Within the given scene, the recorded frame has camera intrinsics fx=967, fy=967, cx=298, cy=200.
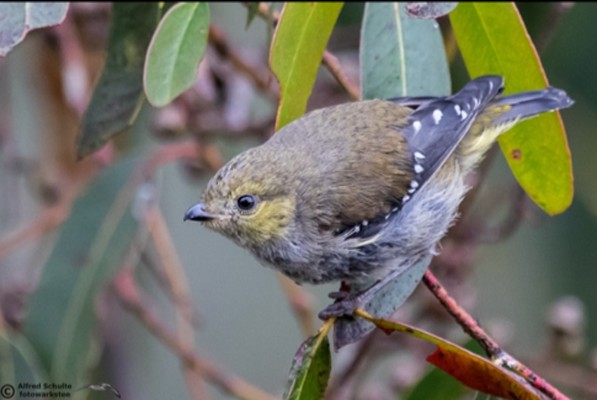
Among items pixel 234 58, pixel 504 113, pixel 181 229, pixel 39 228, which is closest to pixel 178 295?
pixel 39 228

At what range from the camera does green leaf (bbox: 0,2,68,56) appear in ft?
7.92

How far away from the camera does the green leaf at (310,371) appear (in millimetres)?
2143

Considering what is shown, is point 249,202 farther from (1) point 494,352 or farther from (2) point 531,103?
(2) point 531,103

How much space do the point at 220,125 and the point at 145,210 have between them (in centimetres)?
47

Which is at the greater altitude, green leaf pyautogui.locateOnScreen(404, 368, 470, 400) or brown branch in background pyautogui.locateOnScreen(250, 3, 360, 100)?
brown branch in background pyautogui.locateOnScreen(250, 3, 360, 100)

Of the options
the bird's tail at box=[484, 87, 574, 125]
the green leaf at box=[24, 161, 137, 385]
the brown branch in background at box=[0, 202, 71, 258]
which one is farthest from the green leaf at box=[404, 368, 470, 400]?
the brown branch in background at box=[0, 202, 71, 258]

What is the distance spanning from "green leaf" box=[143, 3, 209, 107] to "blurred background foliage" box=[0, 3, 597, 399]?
3.03 feet

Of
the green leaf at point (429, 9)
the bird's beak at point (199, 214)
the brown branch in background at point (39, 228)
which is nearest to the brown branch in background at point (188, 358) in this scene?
the brown branch in background at point (39, 228)

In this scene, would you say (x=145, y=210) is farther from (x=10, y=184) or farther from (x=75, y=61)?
(x=10, y=184)

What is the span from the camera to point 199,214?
2.46 m

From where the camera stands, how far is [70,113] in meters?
4.38

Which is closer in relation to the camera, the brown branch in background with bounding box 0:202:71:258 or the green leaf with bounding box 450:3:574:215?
the green leaf with bounding box 450:3:574:215

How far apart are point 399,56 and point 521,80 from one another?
0.36 metres

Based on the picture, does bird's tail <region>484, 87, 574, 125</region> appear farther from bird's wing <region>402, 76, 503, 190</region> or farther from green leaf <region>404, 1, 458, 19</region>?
green leaf <region>404, 1, 458, 19</region>
